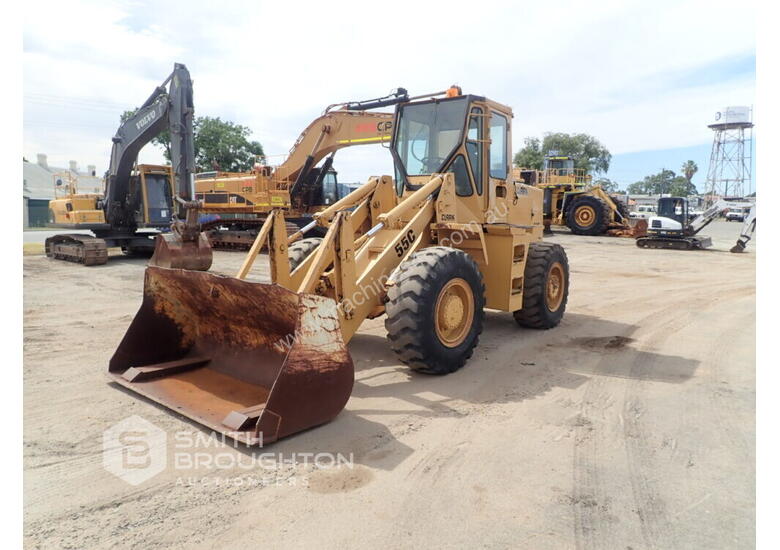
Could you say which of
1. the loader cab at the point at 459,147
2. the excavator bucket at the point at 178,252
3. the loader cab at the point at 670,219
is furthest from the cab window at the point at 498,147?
the loader cab at the point at 670,219

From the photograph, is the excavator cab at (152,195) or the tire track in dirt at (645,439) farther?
the excavator cab at (152,195)

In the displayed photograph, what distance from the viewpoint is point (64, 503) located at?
281cm

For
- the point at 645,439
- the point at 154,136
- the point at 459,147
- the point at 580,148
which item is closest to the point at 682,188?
the point at 580,148

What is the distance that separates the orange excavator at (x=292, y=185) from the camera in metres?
14.7

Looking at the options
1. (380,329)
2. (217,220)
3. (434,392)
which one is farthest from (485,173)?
(217,220)

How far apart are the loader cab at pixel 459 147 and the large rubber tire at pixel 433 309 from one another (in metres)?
1.33

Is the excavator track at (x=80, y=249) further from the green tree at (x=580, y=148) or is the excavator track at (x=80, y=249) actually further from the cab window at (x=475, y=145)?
the green tree at (x=580, y=148)

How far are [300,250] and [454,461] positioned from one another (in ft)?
12.2

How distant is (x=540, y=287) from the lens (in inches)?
266

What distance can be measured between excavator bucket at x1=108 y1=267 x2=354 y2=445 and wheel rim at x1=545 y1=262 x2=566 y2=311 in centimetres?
421

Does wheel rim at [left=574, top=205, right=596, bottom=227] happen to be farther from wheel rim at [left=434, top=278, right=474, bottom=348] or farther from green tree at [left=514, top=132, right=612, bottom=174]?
green tree at [left=514, top=132, right=612, bottom=174]

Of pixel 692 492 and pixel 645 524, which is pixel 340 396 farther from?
pixel 692 492

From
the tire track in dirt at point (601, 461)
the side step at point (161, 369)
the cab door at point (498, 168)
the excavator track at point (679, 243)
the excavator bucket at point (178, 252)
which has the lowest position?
the tire track in dirt at point (601, 461)

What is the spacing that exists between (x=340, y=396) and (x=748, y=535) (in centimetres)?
253
